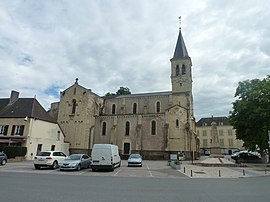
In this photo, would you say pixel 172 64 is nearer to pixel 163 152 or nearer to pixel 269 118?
pixel 163 152

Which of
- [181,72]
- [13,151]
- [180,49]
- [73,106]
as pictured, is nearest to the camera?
[13,151]

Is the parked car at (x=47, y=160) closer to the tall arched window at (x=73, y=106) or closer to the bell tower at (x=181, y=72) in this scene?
the tall arched window at (x=73, y=106)

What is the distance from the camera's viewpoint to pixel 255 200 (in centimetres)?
854

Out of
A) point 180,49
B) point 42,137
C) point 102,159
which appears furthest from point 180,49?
point 102,159

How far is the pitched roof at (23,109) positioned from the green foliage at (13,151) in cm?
554

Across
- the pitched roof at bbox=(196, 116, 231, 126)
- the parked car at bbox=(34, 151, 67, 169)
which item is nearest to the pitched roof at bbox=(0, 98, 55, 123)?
the parked car at bbox=(34, 151, 67, 169)

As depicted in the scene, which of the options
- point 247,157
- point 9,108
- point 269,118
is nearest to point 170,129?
point 247,157

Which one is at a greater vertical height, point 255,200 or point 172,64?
point 172,64

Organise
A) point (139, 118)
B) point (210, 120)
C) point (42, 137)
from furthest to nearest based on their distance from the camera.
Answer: point (210, 120) < point (139, 118) < point (42, 137)

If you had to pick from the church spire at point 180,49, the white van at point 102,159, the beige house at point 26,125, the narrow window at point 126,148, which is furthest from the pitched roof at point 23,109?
the church spire at point 180,49

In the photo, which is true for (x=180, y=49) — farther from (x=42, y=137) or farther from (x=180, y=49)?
(x=42, y=137)

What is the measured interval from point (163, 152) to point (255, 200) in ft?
114

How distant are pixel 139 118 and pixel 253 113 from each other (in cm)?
2259

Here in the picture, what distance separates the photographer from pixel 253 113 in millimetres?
27734
